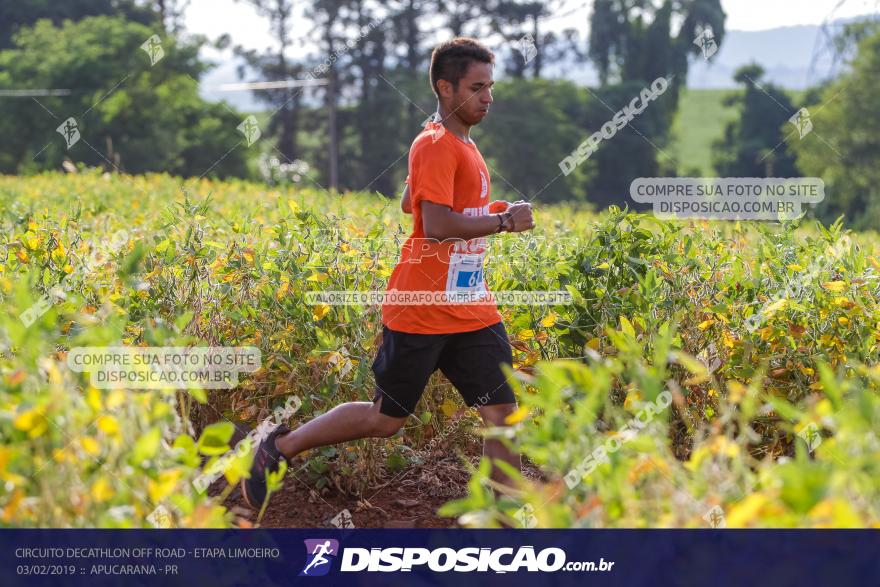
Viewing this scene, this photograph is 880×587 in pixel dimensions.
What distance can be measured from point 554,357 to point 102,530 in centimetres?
269

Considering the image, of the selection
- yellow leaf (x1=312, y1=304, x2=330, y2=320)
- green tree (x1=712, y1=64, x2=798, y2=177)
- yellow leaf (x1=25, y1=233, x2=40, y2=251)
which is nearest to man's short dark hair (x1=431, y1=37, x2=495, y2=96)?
yellow leaf (x1=312, y1=304, x2=330, y2=320)

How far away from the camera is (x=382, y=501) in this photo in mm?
4219

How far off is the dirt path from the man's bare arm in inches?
48.9

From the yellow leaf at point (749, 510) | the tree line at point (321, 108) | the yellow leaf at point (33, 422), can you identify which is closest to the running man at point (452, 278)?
the yellow leaf at point (33, 422)

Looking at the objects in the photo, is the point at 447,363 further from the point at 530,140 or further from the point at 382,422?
the point at 530,140

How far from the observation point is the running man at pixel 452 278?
139 inches

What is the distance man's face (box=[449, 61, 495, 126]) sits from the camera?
3.58 metres

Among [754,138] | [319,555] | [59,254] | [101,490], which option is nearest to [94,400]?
[101,490]

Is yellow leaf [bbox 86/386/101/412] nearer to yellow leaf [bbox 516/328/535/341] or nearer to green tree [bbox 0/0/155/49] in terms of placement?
yellow leaf [bbox 516/328/535/341]

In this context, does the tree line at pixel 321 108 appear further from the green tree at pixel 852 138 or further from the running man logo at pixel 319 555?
the running man logo at pixel 319 555

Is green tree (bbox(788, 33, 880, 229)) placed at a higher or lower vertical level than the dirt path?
lower

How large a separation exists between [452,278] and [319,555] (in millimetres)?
1121

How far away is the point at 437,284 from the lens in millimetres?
3598

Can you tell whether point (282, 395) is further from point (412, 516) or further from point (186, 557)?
point (186, 557)
